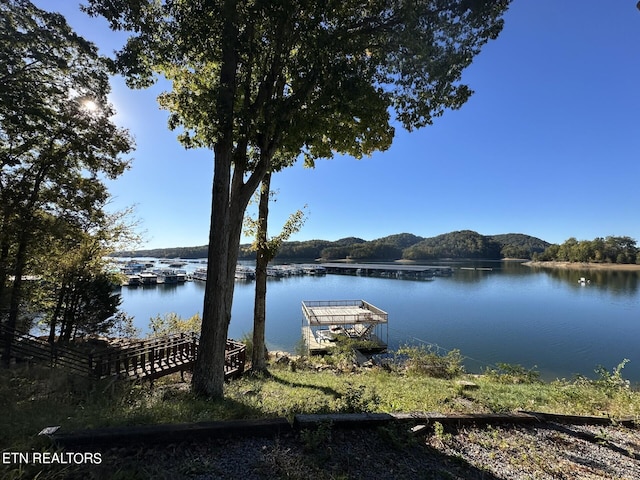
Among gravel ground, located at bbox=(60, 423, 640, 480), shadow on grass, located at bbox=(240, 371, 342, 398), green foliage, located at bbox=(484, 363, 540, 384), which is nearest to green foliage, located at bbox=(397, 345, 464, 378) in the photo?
green foliage, located at bbox=(484, 363, 540, 384)

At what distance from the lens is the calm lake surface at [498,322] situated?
1803cm

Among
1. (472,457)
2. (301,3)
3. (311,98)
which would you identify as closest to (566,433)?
(472,457)

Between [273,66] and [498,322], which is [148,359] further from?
[498,322]

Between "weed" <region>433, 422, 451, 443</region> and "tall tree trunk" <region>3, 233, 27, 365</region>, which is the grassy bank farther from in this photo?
"tall tree trunk" <region>3, 233, 27, 365</region>

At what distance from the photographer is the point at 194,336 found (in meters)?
9.23

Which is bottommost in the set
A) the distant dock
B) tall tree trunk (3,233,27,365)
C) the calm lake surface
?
the calm lake surface

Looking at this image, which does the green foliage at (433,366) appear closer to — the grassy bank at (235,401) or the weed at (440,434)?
the grassy bank at (235,401)

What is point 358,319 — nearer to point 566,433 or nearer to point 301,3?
point 566,433

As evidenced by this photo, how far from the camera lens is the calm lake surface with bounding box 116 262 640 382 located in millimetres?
18031

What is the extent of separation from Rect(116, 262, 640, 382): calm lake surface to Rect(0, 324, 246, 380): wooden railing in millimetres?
9385

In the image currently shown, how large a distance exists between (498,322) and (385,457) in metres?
28.7

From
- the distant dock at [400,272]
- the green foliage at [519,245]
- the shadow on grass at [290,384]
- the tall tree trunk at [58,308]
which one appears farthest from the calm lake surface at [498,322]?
the green foliage at [519,245]

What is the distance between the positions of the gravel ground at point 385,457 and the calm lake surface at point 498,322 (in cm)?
1425

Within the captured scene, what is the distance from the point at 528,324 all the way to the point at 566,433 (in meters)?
27.0
